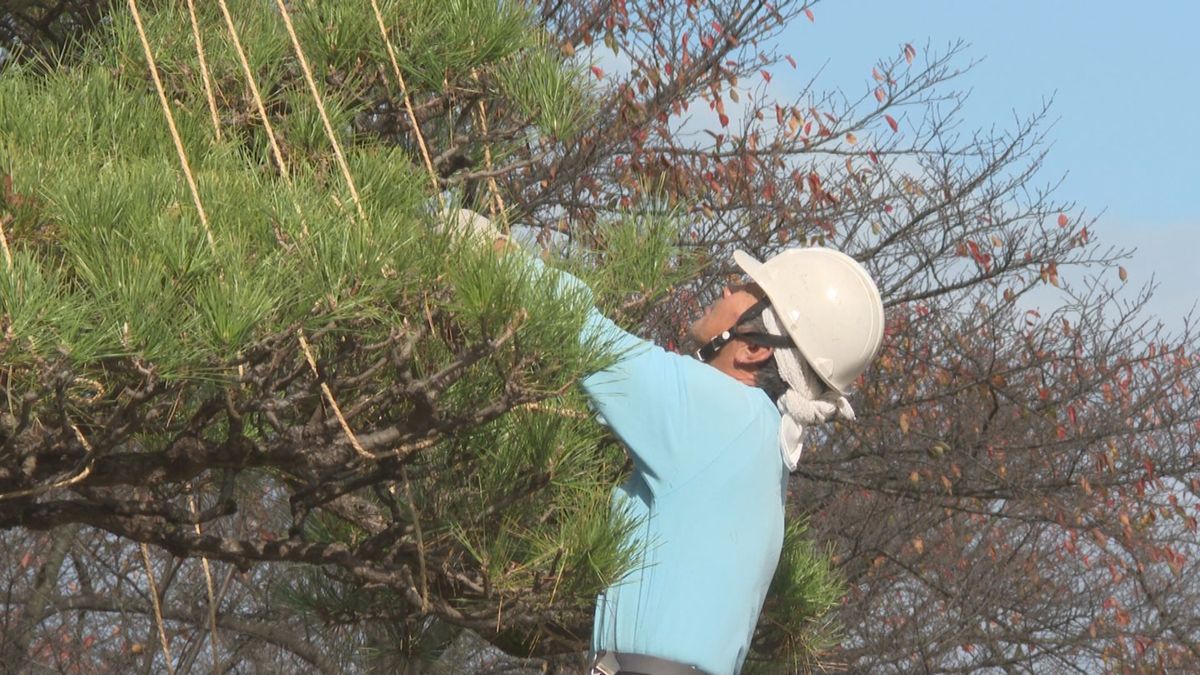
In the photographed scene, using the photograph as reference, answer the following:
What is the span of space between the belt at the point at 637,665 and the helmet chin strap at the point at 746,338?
49cm

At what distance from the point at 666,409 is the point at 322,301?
0.80m

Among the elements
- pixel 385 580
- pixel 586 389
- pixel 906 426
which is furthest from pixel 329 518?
pixel 906 426

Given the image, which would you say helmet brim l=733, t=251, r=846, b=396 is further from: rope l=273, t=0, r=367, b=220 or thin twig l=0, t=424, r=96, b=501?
thin twig l=0, t=424, r=96, b=501

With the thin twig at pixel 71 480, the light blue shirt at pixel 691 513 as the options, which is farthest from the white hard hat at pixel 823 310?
the thin twig at pixel 71 480

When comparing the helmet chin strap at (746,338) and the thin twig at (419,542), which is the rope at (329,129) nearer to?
the thin twig at (419,542)

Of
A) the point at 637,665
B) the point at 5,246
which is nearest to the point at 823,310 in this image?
the point at 637,665

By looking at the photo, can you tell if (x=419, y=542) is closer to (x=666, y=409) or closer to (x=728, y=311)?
(x=666, y=409)

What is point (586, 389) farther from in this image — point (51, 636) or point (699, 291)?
point (51, 636)

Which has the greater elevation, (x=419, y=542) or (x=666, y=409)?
(x=666, y=409)

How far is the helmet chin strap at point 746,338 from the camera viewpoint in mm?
2629

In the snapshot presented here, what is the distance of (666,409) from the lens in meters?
2.43

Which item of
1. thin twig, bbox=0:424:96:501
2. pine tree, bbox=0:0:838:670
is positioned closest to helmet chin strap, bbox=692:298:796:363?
pine tree, bbox=0:0:838:670

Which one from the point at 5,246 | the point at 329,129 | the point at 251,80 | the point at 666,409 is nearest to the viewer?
the point at 5,246

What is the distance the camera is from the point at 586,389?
7.56 ft
